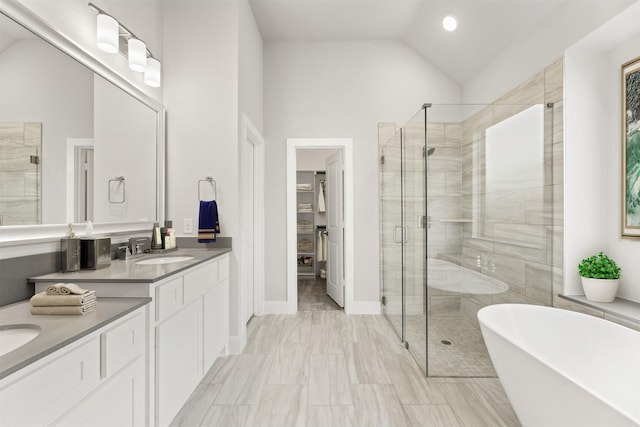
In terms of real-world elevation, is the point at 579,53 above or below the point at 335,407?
above

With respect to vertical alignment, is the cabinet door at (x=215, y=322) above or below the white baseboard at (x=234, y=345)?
above

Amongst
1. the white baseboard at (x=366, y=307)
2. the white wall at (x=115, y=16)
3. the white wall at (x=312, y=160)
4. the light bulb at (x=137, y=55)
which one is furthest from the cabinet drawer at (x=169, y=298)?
the white wall at (x=312, y=160)

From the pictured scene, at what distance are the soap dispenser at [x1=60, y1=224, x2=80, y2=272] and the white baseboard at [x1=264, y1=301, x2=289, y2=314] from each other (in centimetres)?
242

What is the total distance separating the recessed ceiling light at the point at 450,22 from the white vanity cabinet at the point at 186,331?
303 centimetres

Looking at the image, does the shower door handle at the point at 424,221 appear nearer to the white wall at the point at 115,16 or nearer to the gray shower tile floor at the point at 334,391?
the gray shower tile floor at the point at 334,391

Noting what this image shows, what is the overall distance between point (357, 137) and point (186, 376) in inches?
119

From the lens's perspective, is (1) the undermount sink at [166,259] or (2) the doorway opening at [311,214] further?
(2) the doorway opening at [311,214]

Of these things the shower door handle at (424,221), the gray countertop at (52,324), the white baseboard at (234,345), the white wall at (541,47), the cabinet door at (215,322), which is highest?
the white wall at (541,47)

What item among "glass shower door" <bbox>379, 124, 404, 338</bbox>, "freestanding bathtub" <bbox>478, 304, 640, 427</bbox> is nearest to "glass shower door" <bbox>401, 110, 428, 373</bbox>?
"glass shower door" <bbox>379, 124, 404, 338</bbox>

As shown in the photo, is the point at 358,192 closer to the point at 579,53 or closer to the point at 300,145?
the point at 300,145

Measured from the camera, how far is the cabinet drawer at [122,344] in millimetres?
1175

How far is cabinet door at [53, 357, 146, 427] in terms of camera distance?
1.05 metres

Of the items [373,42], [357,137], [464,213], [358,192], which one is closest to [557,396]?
[464,213]

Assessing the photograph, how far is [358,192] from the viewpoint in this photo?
3938mm
